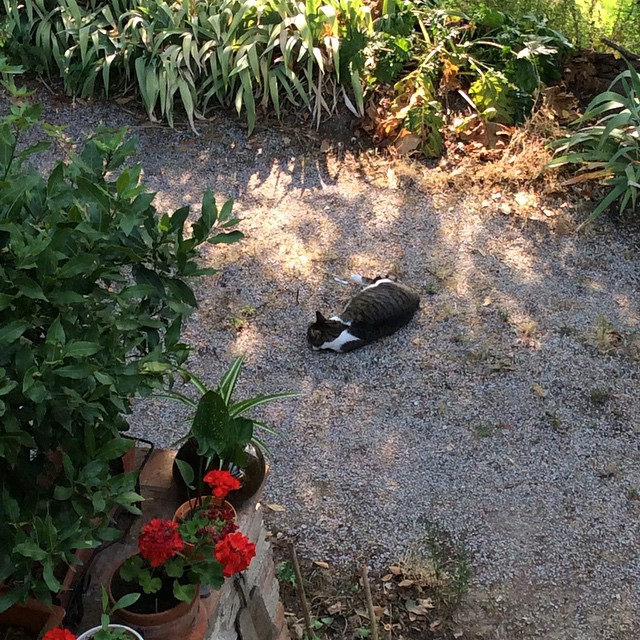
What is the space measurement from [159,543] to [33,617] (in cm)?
34

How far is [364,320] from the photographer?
161 inches

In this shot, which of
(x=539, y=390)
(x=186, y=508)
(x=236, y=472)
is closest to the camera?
(x=186, y=508)

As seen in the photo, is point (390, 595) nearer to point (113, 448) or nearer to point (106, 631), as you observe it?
point (106, 631)

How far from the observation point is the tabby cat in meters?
4.07

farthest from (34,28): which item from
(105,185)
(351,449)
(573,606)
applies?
(573,606)

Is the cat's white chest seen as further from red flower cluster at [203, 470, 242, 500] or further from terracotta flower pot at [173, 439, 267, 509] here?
red flower cluster at [203, 470, 242, 500]

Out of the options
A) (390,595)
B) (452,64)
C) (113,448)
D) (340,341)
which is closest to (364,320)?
(340,341)

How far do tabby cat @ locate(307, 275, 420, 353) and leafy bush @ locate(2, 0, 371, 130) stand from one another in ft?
6.09

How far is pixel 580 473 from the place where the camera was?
11.7ft

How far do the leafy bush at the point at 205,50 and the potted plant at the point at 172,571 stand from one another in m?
4.10

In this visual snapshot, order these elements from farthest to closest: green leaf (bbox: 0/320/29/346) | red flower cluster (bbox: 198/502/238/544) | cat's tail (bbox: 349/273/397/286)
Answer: cat's tail (bbox: 349/273/397/286) → red flower cluster (bbox: 198/502/238/544) → green leaf (bbox: 0/320/29/346)

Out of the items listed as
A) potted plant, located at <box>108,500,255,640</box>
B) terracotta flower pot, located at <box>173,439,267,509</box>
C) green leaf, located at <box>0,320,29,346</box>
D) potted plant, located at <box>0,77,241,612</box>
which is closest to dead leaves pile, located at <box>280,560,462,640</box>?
terracotta flower pot, located at <box>173,439,267,509</box>

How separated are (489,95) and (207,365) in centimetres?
276

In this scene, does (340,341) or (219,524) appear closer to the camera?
(219,524)
